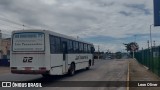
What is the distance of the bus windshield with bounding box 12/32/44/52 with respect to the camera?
18.4 m

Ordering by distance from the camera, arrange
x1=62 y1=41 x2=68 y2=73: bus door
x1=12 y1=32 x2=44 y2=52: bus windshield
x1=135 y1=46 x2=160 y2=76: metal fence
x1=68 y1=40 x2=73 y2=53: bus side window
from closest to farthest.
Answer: x1=12 y1=32 x2=44 y2=52: bus windshield, x1=62 y1=41 x2=68 y2=73: bus door, x1=135 y1=46 x2=160 y2=76: metal fence, x1=68 y1=40 x2=73 y2=53: bus side window

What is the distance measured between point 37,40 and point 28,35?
2.22 feet

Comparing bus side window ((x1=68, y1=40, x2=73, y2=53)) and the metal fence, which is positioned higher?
bus side window ((x1=68, y1=40, x2=73, y2=53))

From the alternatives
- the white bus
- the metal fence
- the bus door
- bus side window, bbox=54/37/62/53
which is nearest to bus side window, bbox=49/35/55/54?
the white bus

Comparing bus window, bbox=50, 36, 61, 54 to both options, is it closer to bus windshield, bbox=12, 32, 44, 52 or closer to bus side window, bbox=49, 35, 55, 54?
bus side window, bbox=49, 35, 55, 54

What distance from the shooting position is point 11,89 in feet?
49.8

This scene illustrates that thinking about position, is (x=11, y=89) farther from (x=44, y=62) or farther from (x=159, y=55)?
(x=159, y=55)

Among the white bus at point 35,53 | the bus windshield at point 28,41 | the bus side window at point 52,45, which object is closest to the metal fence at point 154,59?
the white bus at point 35,53

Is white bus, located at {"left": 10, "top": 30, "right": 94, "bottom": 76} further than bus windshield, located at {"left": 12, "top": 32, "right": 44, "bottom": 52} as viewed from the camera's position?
No

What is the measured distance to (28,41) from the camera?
61.2ft

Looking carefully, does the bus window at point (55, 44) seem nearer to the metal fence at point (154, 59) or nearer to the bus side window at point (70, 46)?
the bus side window at point (70, 46)

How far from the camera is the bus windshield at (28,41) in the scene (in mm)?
18391

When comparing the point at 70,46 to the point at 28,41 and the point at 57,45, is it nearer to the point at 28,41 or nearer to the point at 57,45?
the point at 57,45

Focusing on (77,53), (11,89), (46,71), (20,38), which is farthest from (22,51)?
(77,53)
